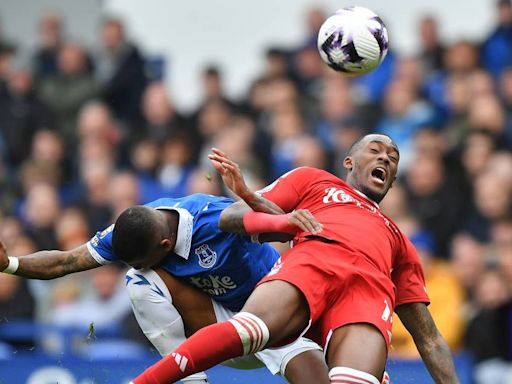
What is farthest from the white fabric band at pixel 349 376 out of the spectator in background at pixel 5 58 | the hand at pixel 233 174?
the spectator in background at pixel 5 58

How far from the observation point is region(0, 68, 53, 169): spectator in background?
14.5 m

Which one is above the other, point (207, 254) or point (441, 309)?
point (207, 254)

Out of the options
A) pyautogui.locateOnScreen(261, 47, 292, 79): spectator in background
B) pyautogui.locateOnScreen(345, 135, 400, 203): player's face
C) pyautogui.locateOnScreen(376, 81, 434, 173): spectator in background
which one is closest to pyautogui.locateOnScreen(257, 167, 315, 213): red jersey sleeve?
pyautogui.locateOnScreen(345, 135, 400, 203): player's face

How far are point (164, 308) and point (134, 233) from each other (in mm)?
706

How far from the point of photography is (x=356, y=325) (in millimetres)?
7527

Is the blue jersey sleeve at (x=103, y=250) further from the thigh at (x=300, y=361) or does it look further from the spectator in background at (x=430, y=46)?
the spectator in background at (x=430, y=46)

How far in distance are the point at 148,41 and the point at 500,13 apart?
420 centimetres

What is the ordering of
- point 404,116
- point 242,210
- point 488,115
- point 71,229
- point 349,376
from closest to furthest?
point 349,376 → point 242,210 → point 488,115 → point 404,116 → point 71,229

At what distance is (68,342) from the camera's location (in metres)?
11.9

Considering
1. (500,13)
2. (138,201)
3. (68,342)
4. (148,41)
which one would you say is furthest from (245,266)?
(148,41)

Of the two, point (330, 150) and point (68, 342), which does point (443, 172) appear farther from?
point (68, 342)

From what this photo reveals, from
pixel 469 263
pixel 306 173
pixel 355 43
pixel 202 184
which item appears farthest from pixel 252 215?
pixel 202 184

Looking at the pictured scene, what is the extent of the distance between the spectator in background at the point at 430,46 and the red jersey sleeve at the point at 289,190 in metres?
5.58

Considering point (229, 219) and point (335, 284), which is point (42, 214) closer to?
point (229, 219)
